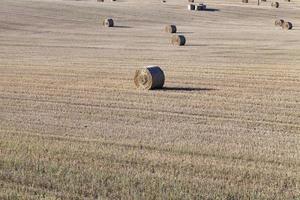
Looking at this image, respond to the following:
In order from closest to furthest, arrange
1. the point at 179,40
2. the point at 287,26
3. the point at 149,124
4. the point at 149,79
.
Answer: the point at 149,124 < the point at 149,79 < the point at 179,40 < the point at 287,26

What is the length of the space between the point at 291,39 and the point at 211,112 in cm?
2784

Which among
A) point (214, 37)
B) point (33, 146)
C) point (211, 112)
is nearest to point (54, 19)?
point (214, 37)

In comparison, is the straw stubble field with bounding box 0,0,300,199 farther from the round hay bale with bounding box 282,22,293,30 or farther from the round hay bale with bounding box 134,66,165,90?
the round hay bale with bounding box 282,22,293,30

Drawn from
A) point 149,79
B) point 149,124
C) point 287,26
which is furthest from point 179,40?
point 149,124

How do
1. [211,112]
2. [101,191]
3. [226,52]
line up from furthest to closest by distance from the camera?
[226,52], [211,112], [101,191]

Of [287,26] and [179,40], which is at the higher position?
[179,40]

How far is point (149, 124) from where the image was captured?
14.1 meters

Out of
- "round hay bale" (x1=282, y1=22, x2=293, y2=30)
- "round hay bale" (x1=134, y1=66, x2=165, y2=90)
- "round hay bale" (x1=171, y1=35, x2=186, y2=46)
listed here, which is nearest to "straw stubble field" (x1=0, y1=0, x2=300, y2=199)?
"round hay bale" (x1=134, y1=66, x2=165, y2=90)

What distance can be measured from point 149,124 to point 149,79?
553cm

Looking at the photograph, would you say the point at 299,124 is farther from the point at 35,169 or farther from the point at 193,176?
the point at 35,169

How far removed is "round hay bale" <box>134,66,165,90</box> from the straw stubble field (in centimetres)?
35

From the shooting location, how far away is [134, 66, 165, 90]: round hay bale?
19.4m

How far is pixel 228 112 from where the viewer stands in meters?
15.7

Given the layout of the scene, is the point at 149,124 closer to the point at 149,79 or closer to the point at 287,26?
the point at 149,79
